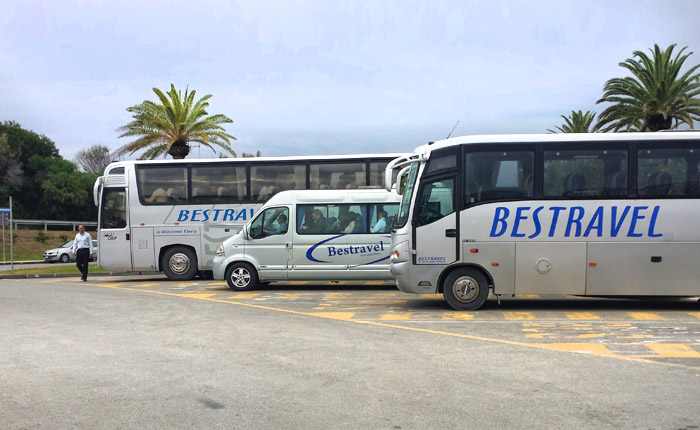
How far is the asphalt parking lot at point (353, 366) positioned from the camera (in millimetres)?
6035

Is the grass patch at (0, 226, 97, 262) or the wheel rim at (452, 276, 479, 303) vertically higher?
the wheel rim at (452, 276, 479, 303)

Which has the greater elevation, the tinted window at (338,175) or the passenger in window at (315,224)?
the tinted window at (338,175)

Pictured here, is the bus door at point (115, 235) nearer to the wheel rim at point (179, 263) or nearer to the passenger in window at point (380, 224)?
the wheel rim at point (179, 263)

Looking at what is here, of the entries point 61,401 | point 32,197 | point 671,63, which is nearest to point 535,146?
point 61,401

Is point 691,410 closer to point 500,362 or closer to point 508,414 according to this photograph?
point 508,414

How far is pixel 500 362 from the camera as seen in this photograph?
8305 millimetres

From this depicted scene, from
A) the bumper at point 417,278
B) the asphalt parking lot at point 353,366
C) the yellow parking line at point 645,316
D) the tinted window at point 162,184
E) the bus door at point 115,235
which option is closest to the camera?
the asphalt parking lot at point 353,366

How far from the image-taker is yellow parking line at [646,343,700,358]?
28.5 feet

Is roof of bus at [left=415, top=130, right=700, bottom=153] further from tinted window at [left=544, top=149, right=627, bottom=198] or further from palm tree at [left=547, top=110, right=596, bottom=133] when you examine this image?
palm tree at [left=547, top=110, right=596, bottom=133]

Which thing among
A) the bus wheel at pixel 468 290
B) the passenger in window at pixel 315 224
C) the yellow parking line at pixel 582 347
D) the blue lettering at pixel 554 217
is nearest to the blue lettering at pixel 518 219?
the blue lettering at pixel 554 217

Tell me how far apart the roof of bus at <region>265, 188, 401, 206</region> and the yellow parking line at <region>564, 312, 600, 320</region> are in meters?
6.83

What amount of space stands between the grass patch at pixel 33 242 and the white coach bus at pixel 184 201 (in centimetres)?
3238

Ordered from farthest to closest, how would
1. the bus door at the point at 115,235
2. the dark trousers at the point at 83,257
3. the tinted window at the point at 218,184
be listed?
the dark trousers at the point at 83,257, the bus door at the point at 115,235, the tinted window at the point at 218,184

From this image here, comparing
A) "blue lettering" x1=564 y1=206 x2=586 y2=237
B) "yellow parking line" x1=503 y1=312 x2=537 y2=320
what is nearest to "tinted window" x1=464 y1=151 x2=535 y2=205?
"blue lettering" x1=564 y1=206 x2=586 y2=237
